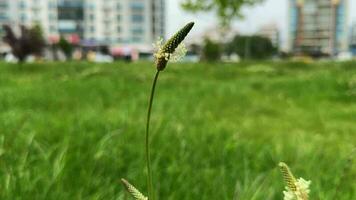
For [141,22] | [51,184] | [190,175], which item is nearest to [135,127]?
[190,175]

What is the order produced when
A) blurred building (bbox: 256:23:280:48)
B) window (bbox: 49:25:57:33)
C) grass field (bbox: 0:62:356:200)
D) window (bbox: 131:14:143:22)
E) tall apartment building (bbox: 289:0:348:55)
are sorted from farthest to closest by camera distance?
blurred building (bbox: 256:23:280:48)
tall apartment building (bbox: 289:0:348:55)
window (bbox: 131:14:143:22)
window (bbox: 49:25:57:33)
grass field (bbox: 0:62:356:200)

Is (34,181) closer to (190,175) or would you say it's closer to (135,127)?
(190,175)

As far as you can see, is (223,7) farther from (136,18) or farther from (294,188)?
(136,18)

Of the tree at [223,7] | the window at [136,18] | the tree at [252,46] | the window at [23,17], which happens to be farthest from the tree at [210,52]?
the window at [23,17]

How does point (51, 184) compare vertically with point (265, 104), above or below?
above

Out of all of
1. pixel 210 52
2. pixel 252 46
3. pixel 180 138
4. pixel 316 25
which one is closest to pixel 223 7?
pixel 210 52

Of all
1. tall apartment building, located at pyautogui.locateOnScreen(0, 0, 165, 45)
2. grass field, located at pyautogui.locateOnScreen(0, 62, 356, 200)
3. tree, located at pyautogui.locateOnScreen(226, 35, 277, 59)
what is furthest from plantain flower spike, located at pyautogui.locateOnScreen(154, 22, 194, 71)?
tall apartment building, located at pyautogui.locateOnScreen(0, 0, 165, 45)

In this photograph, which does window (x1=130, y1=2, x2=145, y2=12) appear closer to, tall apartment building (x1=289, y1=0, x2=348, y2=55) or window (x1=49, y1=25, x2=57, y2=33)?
window (x1=49, y1=25, x2=57, y2=33)

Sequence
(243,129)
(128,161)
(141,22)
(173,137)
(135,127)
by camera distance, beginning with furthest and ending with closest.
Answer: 1. (141,22)
2. (243,129)
3. (135,127)
4. (173,137)
5. (128,161)
